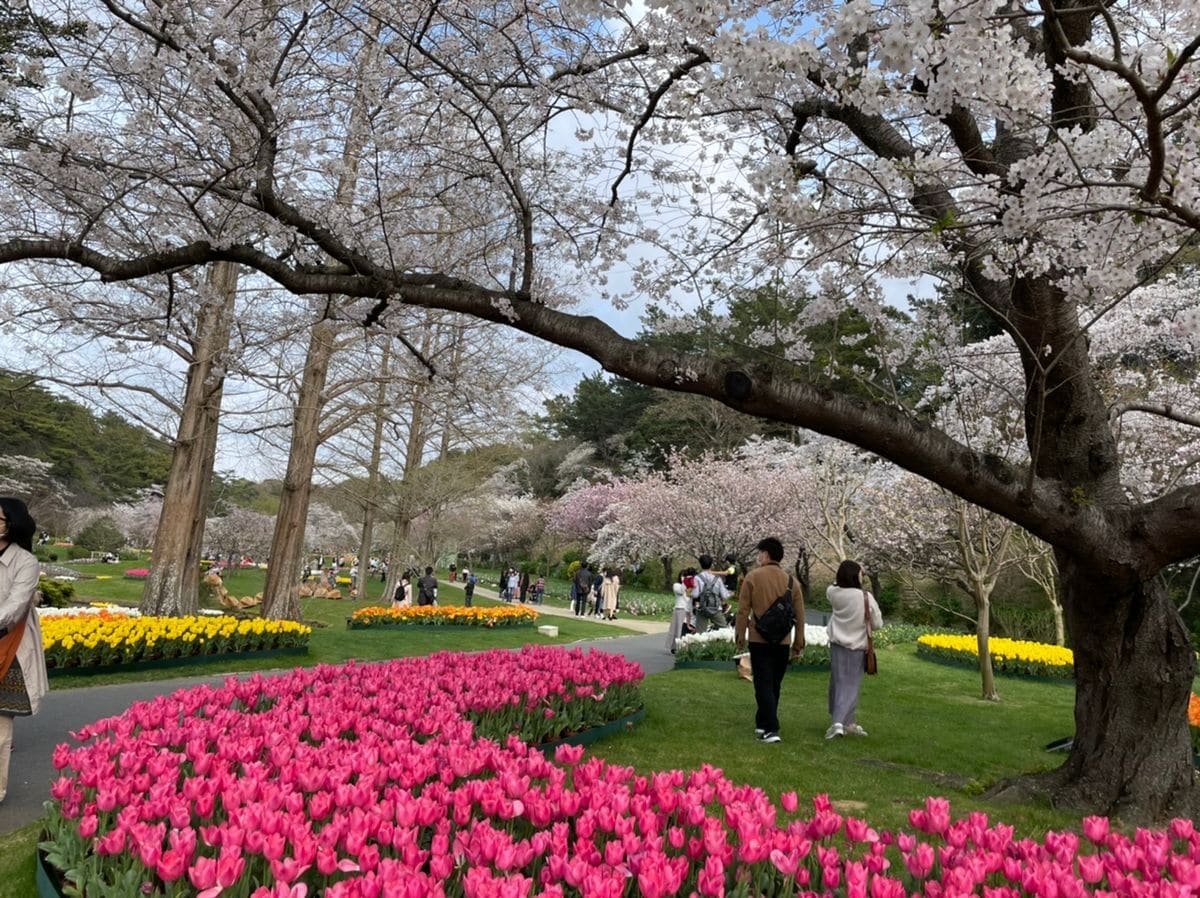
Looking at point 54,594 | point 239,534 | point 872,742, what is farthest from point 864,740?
point 239,534

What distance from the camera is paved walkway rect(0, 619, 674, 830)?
14.8 ft

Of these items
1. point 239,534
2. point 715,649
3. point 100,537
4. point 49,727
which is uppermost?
point 239,534

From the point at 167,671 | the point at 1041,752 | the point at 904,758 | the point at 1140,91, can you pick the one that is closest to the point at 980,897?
the point at 1140,91

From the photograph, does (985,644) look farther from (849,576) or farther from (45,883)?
(45,883)

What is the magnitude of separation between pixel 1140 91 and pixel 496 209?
6.35m

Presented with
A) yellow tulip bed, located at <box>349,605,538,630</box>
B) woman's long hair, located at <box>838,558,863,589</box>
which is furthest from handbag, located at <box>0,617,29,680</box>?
yellow tulip bed, located at <box>349,605,538,630</box>

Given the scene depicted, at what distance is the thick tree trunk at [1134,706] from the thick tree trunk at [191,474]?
445 inches

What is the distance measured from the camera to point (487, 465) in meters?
24.1

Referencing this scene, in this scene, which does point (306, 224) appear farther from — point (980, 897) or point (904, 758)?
point (904, 758)

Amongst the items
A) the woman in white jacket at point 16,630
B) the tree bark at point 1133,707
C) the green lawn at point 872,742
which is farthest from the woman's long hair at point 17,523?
the tree bark at point 1133,707

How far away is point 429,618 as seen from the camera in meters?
16.8

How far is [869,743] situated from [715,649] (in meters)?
4.90

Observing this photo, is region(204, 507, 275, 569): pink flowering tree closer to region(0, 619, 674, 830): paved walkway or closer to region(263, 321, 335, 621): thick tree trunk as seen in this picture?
region(263, 321, 335, 621): thick tree trunk

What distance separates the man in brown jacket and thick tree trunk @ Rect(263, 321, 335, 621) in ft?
31.3
